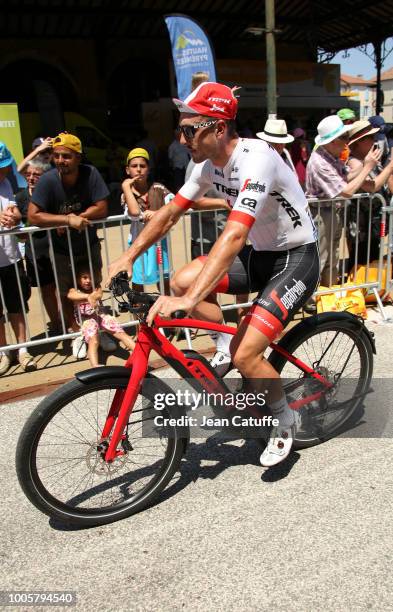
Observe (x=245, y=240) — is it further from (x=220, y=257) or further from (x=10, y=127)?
(x=10, y=127)

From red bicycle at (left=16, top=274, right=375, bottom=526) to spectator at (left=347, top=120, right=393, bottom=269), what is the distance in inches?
108

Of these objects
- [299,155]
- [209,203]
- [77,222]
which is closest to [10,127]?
[77,222]

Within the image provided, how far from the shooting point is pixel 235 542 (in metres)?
2.59

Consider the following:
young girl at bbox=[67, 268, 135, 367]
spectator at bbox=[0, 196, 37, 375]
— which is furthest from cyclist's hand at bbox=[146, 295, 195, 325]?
spectator at bbox=[0, 196, 37, 375]

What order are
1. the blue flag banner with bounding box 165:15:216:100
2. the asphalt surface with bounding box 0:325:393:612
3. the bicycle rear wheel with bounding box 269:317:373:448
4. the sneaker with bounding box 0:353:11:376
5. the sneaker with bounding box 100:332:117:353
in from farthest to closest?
the blue flag banner with bounding box 165:15:216:100, the sneaker with bounding box 100:332:117:353, the sneaker with bounding box 0:353:11:376, the bicycle rear wheel with bounding box 269:317:373:448, the asphalt surface with bounding box 0:325:393:612

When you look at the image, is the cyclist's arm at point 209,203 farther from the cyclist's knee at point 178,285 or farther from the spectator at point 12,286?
the cyclist's knee at point 178,285

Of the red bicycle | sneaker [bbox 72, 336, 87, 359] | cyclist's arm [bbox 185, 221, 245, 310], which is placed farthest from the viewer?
sneaker [bbox 72, 336, 87, 359]

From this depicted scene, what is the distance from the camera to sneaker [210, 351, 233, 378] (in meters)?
3.25

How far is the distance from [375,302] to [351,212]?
1083mm

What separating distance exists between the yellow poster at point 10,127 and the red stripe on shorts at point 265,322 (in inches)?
307

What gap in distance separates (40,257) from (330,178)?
304 cm

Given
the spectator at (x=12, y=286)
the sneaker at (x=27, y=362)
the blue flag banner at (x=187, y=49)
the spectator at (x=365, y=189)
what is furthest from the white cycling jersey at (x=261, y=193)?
the blue flag banner at (x=187, y=49)

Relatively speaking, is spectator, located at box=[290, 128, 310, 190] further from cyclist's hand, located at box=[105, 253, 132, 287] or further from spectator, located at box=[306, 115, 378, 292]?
cyclist's hand, located at box=[105, 253, 132, 287]

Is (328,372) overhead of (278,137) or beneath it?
beneath
